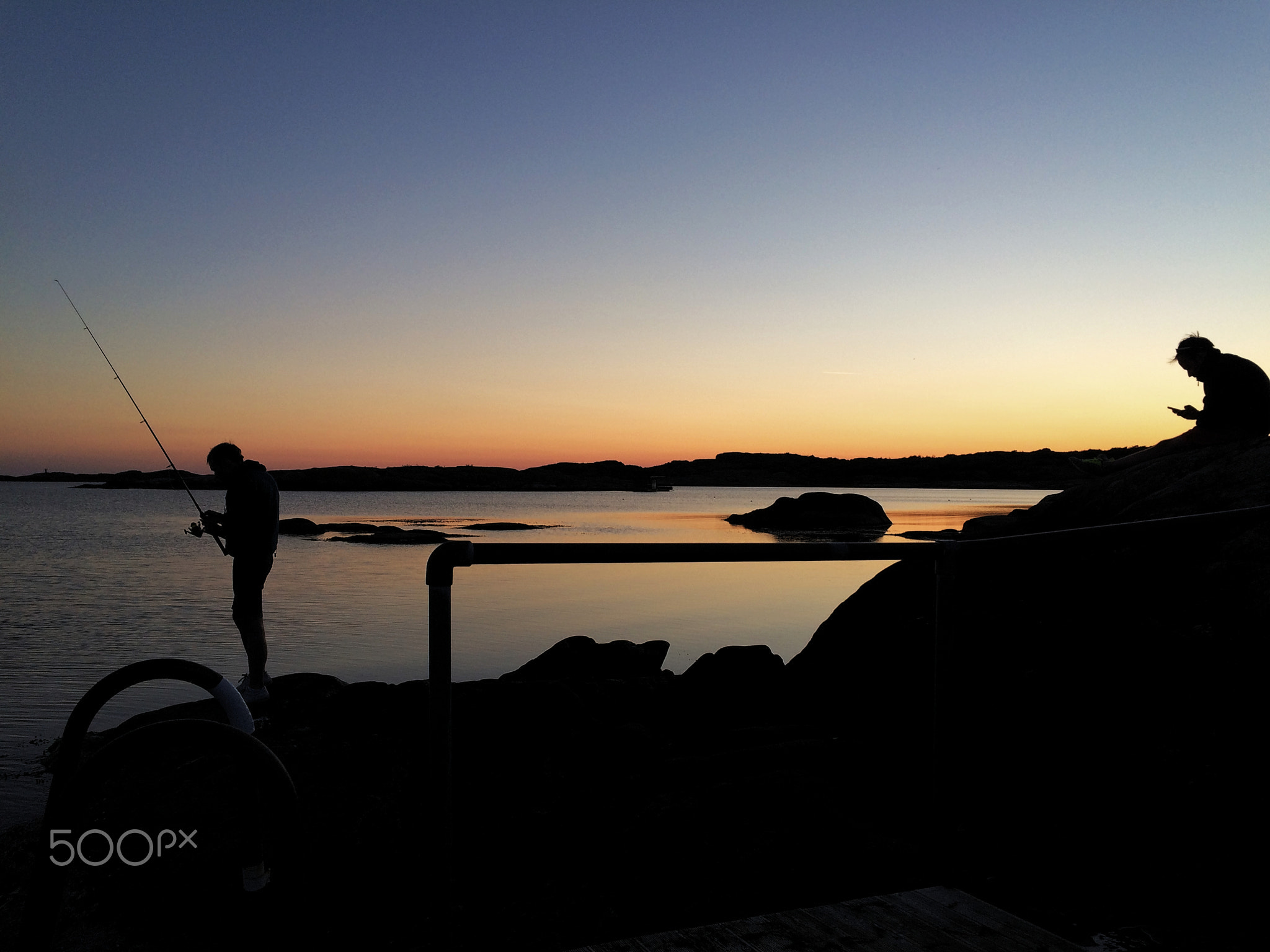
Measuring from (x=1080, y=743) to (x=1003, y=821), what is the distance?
70cm

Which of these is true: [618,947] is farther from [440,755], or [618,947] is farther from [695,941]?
[440,755]

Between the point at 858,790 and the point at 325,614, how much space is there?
17720 mm

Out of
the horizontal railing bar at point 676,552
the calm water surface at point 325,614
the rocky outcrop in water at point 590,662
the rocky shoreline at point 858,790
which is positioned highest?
the horizontal railing bar at point 676,552

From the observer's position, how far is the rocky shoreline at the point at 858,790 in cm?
336

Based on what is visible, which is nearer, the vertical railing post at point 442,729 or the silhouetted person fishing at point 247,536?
the vertical railing post at point 442,729

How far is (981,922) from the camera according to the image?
2.70 m

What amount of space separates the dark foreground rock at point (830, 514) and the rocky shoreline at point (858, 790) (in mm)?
40917

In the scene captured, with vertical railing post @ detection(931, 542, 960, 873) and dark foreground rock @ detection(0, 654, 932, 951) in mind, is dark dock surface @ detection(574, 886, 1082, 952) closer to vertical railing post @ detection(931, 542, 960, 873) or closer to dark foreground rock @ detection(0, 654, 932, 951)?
vertical railing post @ detection(931, 542, 960, 873)

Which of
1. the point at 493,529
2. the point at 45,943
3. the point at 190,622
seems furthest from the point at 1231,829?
the point at 493,529

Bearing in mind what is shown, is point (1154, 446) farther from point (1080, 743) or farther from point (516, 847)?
point (516, 847)

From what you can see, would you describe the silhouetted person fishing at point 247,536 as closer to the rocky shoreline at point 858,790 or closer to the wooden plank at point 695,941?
the rocky shoreline at point 858,790

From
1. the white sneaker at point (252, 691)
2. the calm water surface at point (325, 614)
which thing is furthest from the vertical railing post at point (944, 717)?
the white sneaker at point (252, 691)

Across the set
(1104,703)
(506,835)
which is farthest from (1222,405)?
(506,835)

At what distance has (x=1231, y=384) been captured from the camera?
6.81 m
